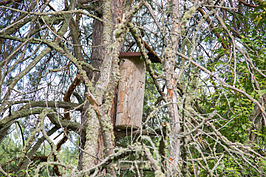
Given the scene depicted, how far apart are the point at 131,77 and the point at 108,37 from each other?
1128 millimetres

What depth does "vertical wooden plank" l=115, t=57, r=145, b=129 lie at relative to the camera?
3520mm

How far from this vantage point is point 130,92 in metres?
3.59

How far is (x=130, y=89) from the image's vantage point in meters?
3.60

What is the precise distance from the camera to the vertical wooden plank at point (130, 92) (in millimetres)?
3520

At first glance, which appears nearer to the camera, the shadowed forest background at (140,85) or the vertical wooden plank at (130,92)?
the shadowed forest background at (140,85)

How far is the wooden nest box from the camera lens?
3.53 meters

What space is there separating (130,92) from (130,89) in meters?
Result: 0.03

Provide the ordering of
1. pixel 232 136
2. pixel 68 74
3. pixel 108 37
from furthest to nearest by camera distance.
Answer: pixel 68 74, pixel 232 136, pixel 108 37

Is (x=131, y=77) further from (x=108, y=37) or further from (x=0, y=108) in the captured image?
(x=0, y=108)

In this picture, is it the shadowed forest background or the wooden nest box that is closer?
the shadowed forest background

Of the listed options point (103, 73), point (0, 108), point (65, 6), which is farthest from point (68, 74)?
point (103, 73)

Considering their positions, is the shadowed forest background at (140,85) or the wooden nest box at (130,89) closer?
the shadowed forest background at (140,85)

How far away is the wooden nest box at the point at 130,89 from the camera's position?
3527mm

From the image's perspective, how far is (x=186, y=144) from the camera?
5.13ft
